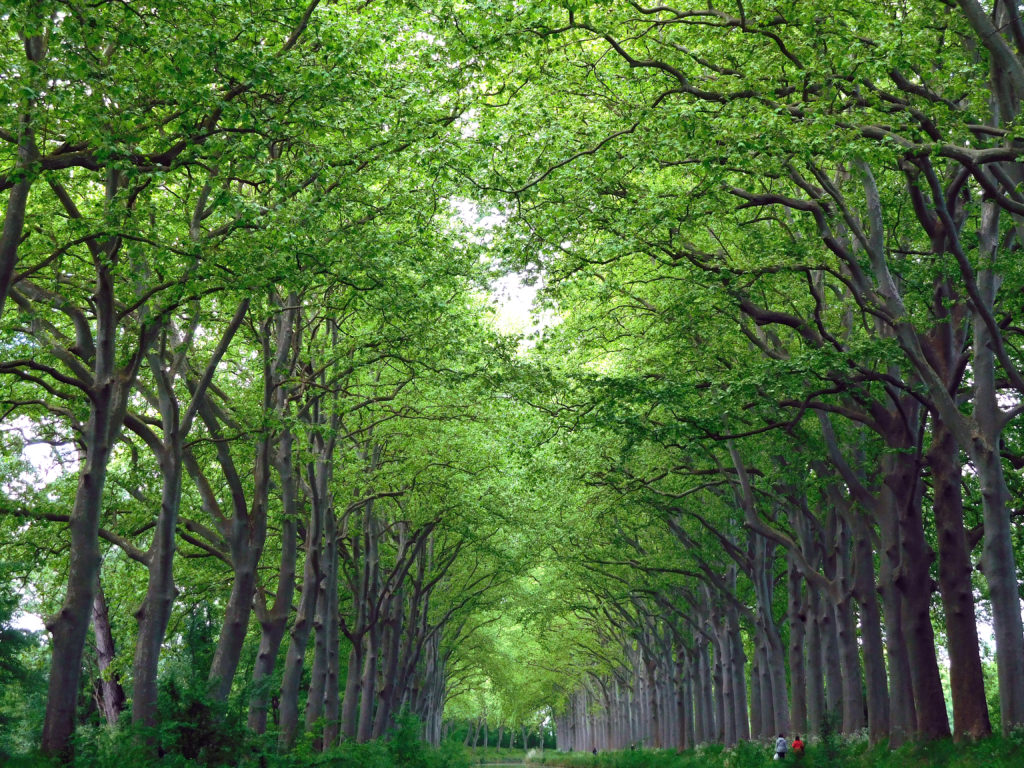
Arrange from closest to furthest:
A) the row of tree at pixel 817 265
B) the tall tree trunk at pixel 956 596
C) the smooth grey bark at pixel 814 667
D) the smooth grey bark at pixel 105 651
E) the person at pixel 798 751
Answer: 1. the row of tree at pixel 817 265
2. the tall tree trunk at pixel 956 596
3. the person at pixel 798 751
4. the smooth grey bark at pixel 814 667
5. the smooth grey bark at pixel 105 651

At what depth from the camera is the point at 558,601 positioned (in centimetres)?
4941

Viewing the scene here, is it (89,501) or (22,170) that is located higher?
(22,170)

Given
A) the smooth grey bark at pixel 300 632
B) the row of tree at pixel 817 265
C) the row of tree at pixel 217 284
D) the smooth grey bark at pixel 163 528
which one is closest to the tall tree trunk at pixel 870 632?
the row of tree at pixel 817 265

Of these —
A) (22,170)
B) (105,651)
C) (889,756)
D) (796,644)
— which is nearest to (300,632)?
(105,651)

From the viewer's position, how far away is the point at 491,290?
1834cm

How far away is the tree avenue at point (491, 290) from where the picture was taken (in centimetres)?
1218

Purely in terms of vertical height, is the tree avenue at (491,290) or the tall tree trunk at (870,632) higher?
the tree avenue at (491,290)

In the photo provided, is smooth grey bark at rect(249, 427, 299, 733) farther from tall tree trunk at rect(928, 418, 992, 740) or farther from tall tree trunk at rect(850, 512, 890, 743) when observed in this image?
tall tree trunk at rect(928, 418, 992, 740)

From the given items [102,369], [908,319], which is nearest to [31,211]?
[102,369]

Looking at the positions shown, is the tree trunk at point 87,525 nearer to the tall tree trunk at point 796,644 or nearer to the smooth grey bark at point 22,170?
the smooth grey bark at point 22,170

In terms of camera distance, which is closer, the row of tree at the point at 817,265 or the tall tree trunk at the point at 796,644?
the row of tree at the point at 817,265

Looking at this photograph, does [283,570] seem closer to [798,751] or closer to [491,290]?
[491,290]

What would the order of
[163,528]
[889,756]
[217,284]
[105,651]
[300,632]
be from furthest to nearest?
[105,651] < [300,632] < [163,528] < [889,756] < [217,284]

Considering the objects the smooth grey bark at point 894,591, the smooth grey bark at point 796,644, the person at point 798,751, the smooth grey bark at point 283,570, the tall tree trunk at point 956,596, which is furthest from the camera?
the smooth grey bark at point 796,644
